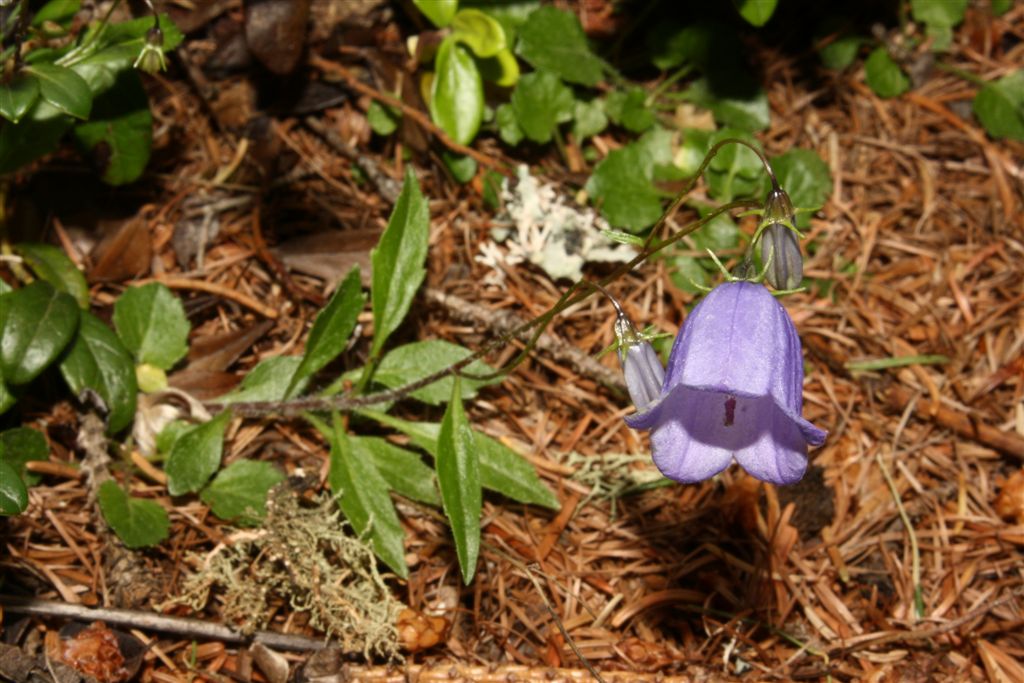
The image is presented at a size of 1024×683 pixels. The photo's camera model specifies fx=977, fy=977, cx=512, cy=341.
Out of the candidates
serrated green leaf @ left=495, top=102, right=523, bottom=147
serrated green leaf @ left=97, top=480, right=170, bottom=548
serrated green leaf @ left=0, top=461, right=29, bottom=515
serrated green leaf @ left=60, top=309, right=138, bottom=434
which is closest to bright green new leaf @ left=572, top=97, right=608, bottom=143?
serrated green leaf @ left=495, top=102, right=523, bottom=147

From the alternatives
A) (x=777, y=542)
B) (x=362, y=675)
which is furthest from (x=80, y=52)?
(x=777, y=542)

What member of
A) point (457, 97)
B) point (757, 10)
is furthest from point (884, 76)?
point (457, 97)

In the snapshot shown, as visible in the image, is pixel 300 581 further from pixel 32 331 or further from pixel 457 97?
pixel 457 97

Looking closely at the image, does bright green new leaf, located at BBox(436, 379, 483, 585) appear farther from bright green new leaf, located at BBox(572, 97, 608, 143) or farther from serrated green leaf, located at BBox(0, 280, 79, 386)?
bright green new leaf, located at BBox(572, 97, 608, 143)

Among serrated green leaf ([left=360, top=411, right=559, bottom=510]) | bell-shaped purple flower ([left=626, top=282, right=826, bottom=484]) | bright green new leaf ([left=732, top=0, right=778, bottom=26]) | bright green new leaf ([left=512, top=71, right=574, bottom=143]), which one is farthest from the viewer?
bright green new leaf ([left=512, top=71, right=574, bottom=143])

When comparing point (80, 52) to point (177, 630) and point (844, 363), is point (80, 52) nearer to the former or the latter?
point (177, 630)
